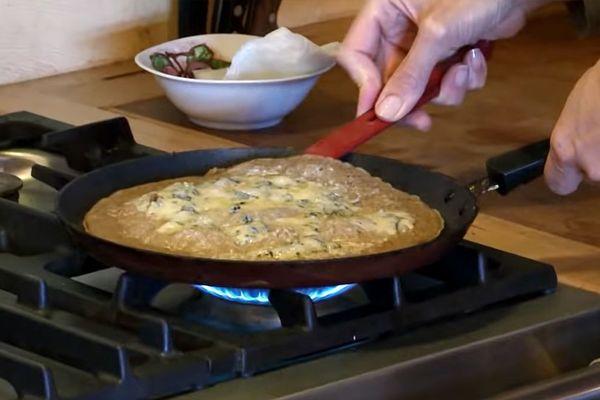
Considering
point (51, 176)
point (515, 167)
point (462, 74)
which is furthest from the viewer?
point (462, 74)

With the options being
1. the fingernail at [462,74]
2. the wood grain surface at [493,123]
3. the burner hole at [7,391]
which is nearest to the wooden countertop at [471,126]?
the wood grain surface at [493,123]

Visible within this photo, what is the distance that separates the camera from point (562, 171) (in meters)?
0.98

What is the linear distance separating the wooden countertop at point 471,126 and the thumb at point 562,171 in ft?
0.16

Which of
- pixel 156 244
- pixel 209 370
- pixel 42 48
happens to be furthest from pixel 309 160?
pixel 42 48

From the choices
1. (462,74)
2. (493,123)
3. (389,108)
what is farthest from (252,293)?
(493,123)

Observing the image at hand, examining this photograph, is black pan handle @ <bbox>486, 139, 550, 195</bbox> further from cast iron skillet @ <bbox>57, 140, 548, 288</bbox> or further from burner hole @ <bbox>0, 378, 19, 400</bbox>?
burner hole @ <bbox>0, 378, 19, 400</bbox>

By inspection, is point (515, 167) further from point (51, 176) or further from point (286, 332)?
point (51, 176)

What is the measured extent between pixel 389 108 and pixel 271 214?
0.23 m

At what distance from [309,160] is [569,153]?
22 centimetres

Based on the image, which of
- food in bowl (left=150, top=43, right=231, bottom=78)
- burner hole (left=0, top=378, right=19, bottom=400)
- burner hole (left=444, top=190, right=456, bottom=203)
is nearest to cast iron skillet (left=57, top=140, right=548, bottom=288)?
burner hole (left=444, top=190, right=456, bottom=203)

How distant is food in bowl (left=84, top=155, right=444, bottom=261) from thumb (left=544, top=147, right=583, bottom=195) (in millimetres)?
114

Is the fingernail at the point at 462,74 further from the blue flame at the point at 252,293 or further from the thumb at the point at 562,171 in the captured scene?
the blue flame at the point at 252,293

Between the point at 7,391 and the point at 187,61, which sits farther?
the point at 187,61

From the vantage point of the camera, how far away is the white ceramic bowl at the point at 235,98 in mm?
1340
